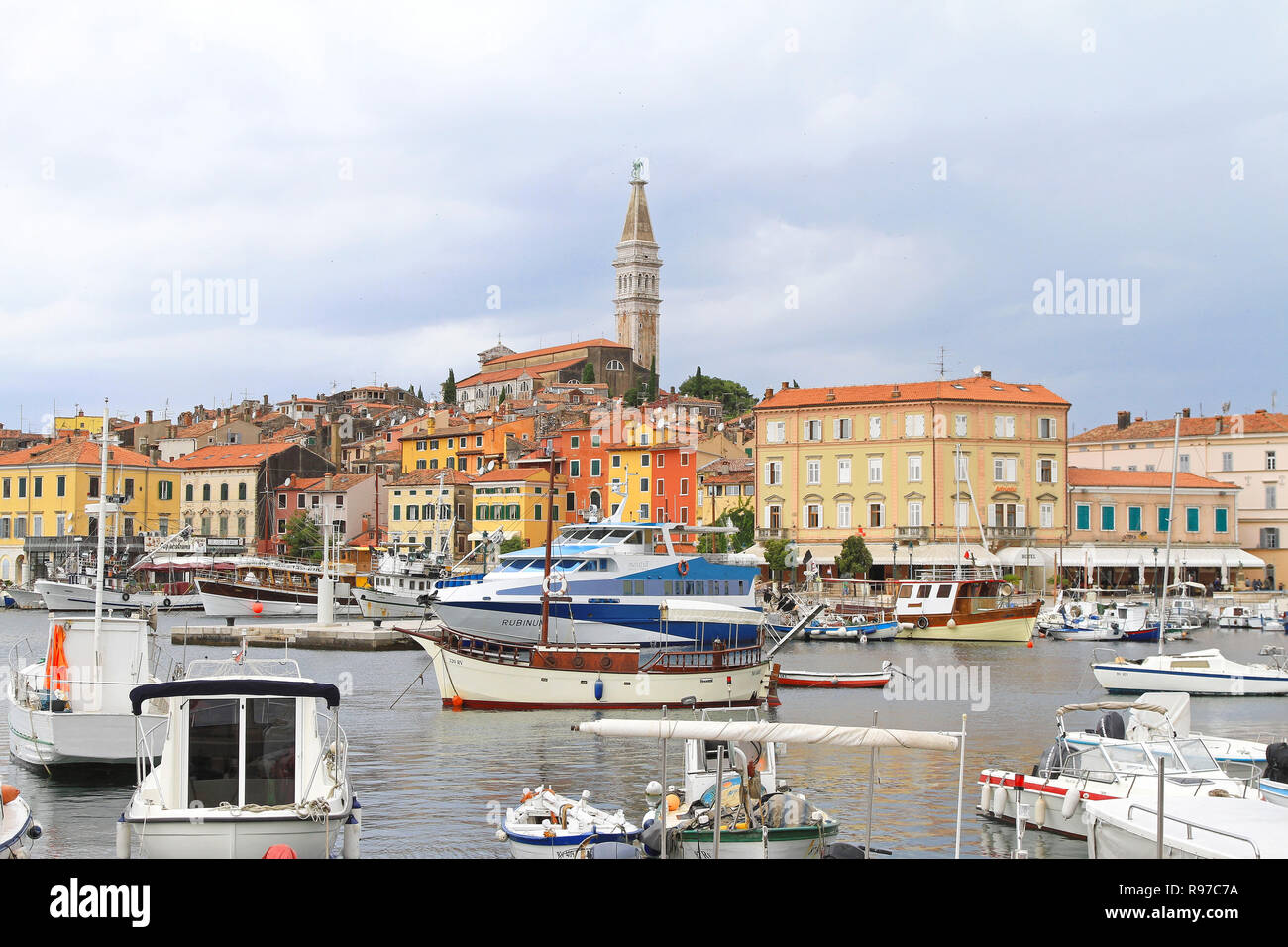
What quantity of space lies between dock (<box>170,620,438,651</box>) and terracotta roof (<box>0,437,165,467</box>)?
38784mm

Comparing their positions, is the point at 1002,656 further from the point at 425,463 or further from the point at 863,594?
the point at 425,463

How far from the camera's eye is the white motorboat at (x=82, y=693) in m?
21.8

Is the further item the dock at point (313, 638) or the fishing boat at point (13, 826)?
the dock at point (313, 638)

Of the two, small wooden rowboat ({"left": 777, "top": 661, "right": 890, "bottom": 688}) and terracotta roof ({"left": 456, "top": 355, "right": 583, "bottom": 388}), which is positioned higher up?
terracotta roof ({"left": 456, "top": 355, "right": 583, "bottom": 388})

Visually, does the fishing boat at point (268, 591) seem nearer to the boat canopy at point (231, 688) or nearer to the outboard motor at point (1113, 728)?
the outboard motor at point (1113, 728)

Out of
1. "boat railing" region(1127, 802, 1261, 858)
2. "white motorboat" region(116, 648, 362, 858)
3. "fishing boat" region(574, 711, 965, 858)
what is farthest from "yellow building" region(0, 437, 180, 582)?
"boat railing" region(1127, 802, 1261, 858)

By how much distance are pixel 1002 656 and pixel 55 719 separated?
3884 cm

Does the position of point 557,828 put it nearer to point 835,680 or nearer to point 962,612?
point 835,680

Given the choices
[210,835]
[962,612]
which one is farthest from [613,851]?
[962,612]

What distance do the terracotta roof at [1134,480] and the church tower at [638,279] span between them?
97.4 metres

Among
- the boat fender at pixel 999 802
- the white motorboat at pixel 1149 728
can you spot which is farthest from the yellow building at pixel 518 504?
the boat fender at pixel 999 802

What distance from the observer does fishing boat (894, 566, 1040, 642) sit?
60406 millimetres

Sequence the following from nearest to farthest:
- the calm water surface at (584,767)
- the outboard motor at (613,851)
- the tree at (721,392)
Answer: the outboard motor at (613,851)
the calm water surface at (584,767)
the tree at (721,392)

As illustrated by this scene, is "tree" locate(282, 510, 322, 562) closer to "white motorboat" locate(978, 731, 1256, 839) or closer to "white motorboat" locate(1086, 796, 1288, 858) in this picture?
"white motorboat" locate(978, 731, 1256, 839)
